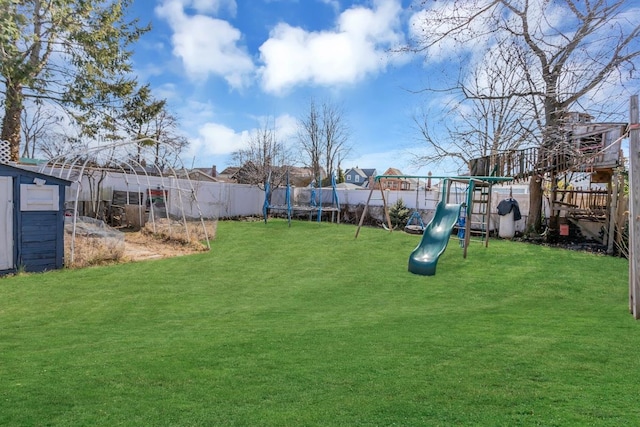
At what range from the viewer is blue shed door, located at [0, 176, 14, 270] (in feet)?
23.5

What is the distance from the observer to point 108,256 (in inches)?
336

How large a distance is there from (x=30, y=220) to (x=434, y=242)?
8.16m

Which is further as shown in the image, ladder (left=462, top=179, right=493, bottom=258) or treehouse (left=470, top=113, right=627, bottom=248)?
treehouse (left=470, top=113, right=627, bottom=248)

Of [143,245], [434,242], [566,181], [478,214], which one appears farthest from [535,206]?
[143,245]

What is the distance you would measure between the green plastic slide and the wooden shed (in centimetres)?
706

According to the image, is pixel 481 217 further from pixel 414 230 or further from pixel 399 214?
pixel 399 214

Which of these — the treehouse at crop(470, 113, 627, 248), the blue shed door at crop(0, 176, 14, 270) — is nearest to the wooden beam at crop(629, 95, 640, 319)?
the treehouse at crop(470, 113, 627, 248)

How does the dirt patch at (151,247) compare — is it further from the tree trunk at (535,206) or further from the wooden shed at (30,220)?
the tree trunk at (535,206)

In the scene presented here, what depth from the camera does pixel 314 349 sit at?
3.50 metres

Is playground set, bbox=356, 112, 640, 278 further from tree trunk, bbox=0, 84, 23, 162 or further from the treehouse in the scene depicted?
tree trunk, bbox=0, 84, 23, 162

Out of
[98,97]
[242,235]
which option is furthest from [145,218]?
[98,97]

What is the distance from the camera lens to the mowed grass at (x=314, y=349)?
7.74 feet

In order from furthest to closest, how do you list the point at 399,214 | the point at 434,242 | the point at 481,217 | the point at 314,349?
the point at 399,214
the point at 481,217
the point at 434,242
the point at 314,349

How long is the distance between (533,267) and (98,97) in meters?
14.7
